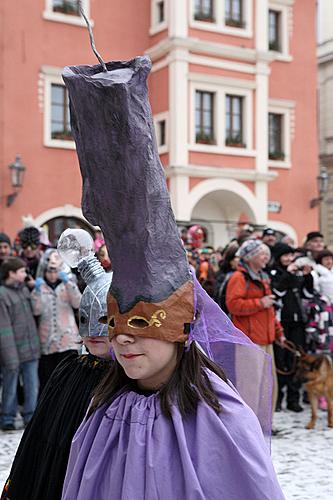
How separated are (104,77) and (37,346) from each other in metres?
5.34

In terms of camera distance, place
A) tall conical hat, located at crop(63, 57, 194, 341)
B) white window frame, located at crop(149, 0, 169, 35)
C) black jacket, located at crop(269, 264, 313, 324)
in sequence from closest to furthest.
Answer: tall conical hat, located at crop(63, 57, 194, 341) → black jacket, located at crop(269, 264, 313, 324) → white window frame, located at crop(149, 0, 169, 35)

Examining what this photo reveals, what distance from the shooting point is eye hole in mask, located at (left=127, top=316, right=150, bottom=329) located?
80.3 inches

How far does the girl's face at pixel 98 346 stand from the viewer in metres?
2.92

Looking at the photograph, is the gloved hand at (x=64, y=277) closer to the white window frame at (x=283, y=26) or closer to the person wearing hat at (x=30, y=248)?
the person wearing hat at (x=30, y=248)

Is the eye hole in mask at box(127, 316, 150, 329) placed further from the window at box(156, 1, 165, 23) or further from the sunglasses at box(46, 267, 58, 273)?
the window at box(156, 1, 165, 23)

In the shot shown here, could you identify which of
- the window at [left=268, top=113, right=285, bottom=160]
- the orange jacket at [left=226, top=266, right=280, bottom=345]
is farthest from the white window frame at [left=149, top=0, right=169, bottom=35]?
the orange jacket at [left=226, top=266, right=280, bottom=345]

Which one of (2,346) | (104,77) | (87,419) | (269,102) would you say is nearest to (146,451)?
(87,419)

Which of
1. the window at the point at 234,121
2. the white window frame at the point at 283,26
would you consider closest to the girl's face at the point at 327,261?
the window at the point at 234,121

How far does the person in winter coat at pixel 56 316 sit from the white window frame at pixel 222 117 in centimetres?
1089

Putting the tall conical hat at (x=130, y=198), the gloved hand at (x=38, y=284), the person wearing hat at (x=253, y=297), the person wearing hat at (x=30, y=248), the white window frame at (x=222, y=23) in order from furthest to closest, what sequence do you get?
the white window frame at (x=222, y=23)
the person wearing hat at (x=30, y=248)
the gloved hand at (x=38, y=284)
the person wearing hat at (x=253, y=297)
the tall conical hat at (x=130, y=198)

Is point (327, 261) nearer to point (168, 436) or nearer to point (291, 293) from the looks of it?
point (291, 293)

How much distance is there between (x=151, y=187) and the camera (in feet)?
6.40

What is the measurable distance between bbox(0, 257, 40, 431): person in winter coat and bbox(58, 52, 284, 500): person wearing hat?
465 cm

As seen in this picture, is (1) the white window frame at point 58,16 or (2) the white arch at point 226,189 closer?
(1) the white window frame at point 58,16
